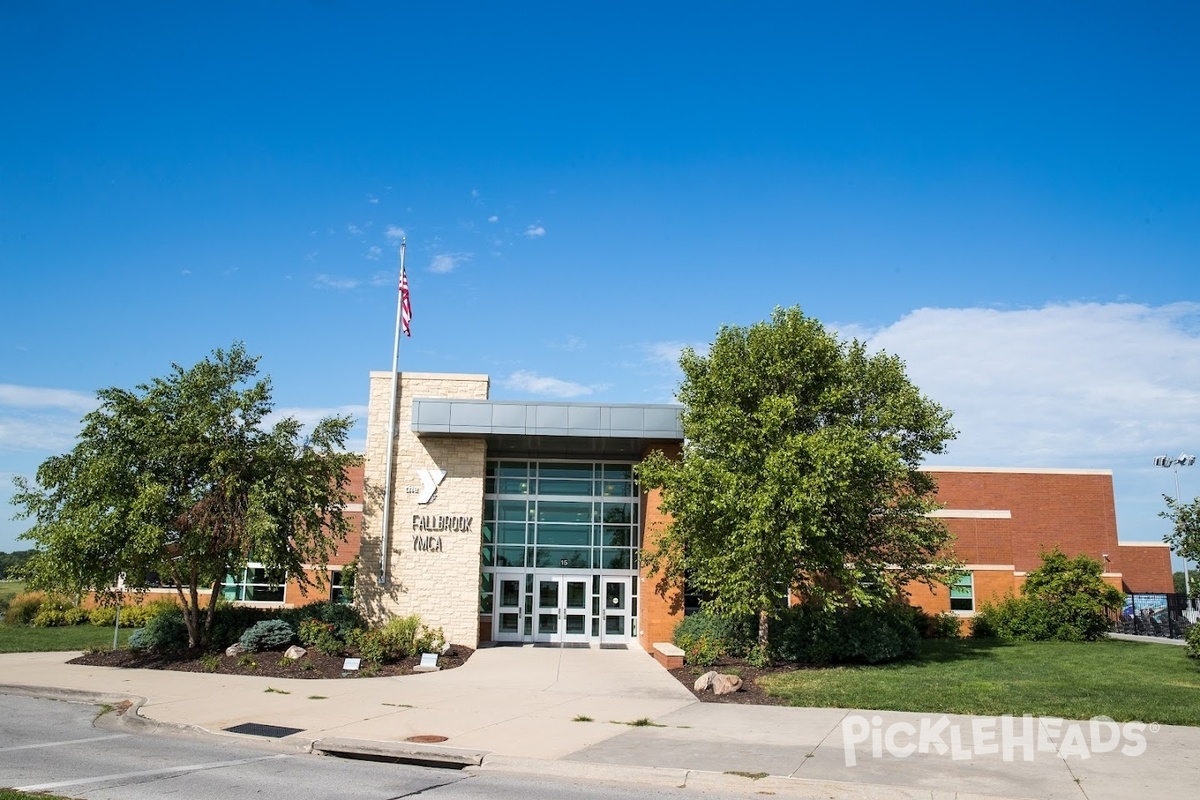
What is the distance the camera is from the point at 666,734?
13.1 m

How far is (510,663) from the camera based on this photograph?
73.0ft

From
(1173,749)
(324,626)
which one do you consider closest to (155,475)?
(324,626)

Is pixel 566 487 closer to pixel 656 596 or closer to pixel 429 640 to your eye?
pixel 656 596

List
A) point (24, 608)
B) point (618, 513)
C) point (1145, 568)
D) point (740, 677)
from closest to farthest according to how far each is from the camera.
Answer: point (740, 677), point (618, 513), point (24, 608), point (1145, 568)

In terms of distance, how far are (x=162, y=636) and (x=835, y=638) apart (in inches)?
686

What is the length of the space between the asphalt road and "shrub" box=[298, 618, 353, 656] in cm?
864

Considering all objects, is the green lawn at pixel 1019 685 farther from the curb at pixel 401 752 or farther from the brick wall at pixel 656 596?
the curb at pixel 401 752

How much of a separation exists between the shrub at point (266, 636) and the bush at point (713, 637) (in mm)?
10187

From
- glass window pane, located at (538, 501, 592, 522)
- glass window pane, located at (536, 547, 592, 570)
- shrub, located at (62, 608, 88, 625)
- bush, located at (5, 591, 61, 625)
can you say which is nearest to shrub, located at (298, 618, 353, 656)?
glass window pane, located at (536, 547, 592, 570)

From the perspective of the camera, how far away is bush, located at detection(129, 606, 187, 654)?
73.6 feet

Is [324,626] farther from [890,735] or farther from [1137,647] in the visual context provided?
[1137,647]

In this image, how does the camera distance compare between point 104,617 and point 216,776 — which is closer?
point 216,776

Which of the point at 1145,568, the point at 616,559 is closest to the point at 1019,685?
the point at 616,559

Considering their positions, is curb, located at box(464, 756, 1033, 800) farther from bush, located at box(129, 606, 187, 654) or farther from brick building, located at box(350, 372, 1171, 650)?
bush, located at box(129, 606, 187, 654)
